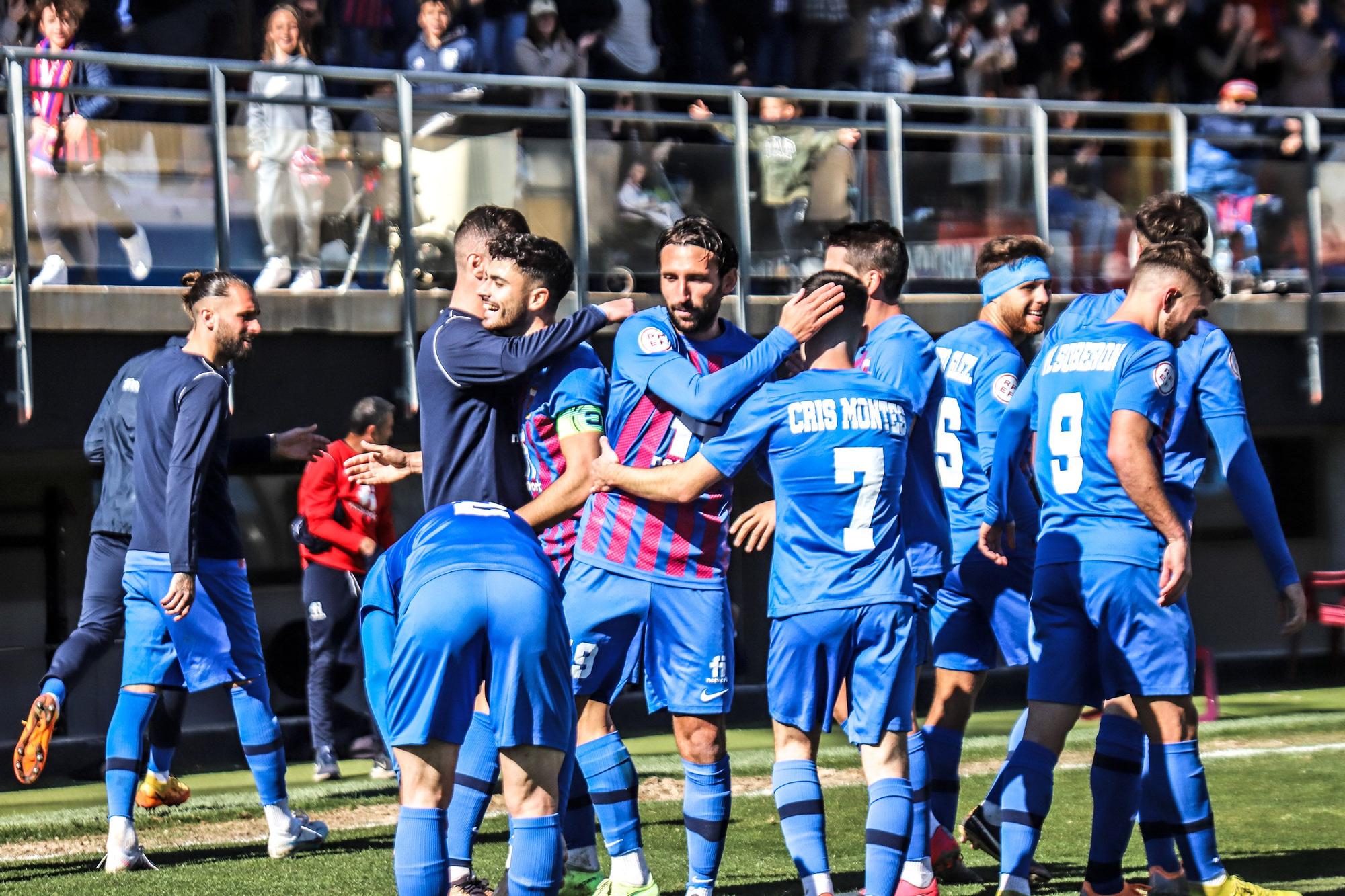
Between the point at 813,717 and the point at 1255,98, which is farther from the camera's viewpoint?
the point at 1255,98

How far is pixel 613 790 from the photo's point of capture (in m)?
6.12

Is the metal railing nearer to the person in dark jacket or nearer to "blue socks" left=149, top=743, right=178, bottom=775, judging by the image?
the person in dark jacket

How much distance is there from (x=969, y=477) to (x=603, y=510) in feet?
5.94

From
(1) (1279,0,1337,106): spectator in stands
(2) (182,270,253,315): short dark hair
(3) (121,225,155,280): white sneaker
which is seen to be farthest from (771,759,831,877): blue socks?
(1) (1279,0,1337,106): spectator in stands

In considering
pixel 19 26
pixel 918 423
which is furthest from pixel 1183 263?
pixel 19 26

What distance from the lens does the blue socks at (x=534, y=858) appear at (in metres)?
4.75

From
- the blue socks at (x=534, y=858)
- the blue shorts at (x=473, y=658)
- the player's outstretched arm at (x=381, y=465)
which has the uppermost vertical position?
the player's outstretched arm at (x=381, y=465)

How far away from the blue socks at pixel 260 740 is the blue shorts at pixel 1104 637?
3.21 meters

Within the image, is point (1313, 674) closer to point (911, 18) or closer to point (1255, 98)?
point (1255, 98)

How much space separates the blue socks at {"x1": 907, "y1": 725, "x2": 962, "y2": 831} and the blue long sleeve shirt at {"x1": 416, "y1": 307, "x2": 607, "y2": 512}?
7.07ft

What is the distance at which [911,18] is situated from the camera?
15.1 meters

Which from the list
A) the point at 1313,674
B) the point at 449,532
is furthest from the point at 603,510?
the point at 1313,674

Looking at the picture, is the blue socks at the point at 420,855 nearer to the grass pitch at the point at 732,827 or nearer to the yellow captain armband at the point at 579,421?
the yellow captain armband at the point at 579,421

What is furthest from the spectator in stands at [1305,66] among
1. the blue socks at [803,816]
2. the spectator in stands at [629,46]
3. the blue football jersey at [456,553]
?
the blue football jersey at [456,553]
